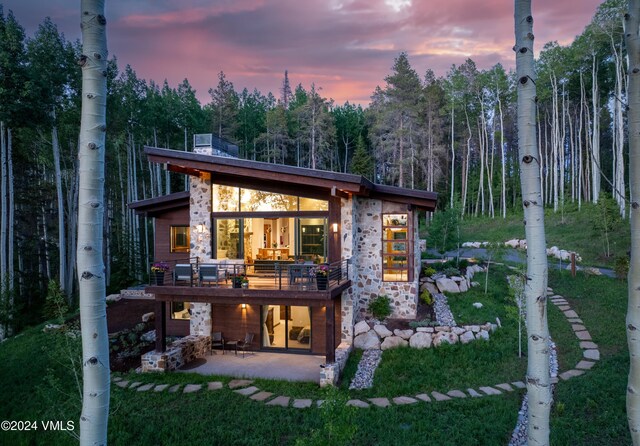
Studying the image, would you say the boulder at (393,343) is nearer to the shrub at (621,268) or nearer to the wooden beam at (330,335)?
the wooden beam at (330,335)

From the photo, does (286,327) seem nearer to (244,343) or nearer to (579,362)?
(244,343)

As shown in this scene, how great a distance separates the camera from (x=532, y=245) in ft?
9.74

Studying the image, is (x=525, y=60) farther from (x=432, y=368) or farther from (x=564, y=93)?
(x=564, y=93)

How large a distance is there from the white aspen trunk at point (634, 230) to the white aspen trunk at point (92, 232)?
3.76m

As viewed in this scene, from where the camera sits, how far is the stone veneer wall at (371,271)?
38.1ft

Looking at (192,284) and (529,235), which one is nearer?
(529,235)

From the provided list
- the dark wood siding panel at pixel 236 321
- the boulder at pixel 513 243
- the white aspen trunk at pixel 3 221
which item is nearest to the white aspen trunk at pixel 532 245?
the dark wood siding panel at pixel 236 321

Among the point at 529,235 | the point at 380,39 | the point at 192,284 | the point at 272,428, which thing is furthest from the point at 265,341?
the point at 380,39

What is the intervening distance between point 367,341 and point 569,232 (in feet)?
60.6

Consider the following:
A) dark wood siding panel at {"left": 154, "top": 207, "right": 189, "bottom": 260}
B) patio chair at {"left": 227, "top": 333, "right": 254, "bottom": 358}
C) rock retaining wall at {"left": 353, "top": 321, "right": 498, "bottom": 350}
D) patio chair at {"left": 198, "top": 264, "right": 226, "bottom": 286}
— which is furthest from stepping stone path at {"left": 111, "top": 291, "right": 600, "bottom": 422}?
dark wood siding panel at {"left": 154, "top": 207, "right": 189, "bottom": 260}

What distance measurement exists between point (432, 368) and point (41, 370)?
1034cm

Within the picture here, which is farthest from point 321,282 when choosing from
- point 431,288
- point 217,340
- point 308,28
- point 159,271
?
point 308,28

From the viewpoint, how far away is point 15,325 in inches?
607

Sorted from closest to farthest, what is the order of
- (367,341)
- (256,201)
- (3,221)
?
(367,341), (256,201), (3,221)
